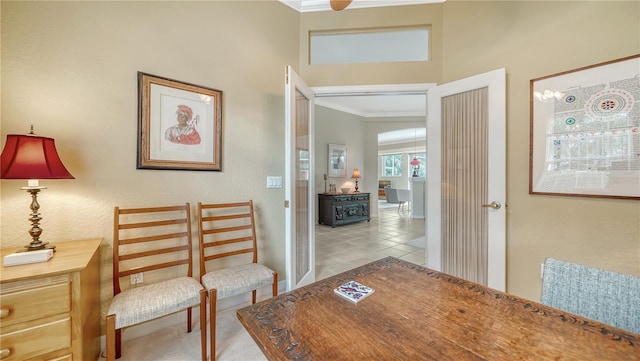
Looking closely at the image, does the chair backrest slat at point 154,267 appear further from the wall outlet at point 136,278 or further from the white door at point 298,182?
the white door at point 298,182

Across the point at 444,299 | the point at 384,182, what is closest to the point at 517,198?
the point at 444,299

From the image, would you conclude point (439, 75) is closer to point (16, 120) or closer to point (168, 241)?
point (168, 241)

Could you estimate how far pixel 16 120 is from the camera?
1.50 m

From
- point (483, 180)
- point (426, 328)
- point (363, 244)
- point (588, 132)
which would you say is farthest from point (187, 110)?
point (363, 244)

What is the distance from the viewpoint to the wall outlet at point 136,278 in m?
1.84

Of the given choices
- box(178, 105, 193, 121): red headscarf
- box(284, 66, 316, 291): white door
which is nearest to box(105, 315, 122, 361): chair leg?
box(284, 66, 316, 291): white door

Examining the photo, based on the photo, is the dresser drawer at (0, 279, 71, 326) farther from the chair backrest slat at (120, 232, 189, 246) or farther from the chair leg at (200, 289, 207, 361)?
the chair leg at (200, 289, 207, 361)

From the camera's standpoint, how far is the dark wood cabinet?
5566 mm

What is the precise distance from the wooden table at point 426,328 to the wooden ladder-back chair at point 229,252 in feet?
2.97

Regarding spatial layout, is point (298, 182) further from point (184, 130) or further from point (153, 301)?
point (153, 301)

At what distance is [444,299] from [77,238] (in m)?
2.23

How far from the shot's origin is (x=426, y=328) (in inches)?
32.3

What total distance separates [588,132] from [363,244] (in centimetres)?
319

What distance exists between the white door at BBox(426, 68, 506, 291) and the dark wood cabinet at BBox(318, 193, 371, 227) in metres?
3.04
